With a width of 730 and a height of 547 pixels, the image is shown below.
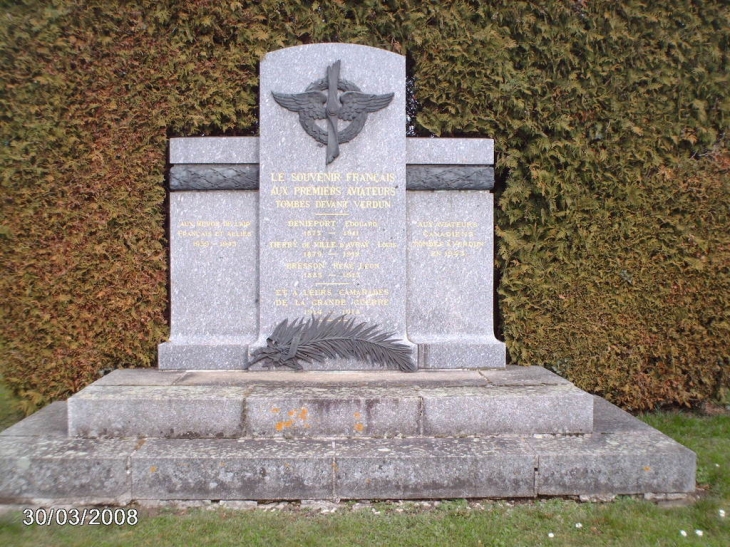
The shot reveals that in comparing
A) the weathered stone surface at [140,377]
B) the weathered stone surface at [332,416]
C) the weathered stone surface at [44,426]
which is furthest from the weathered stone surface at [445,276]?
the weathered stone surface at [44,426]

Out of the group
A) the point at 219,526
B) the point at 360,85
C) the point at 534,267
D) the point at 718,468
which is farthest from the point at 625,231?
the point at 219,526

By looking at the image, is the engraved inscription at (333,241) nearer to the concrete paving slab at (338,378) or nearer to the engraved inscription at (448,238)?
the engraved inscription at (448,238)

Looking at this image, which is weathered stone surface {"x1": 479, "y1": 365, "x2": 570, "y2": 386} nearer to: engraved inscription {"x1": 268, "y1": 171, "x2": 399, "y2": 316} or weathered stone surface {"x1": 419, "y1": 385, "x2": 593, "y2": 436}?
weathered stone surface {"x1": 419, "y1": 385, "x2": 593, "y2": 436}

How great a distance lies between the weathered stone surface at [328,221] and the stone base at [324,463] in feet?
3.26

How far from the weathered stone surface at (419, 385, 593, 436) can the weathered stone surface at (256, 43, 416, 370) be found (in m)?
1.00

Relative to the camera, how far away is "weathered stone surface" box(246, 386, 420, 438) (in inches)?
133

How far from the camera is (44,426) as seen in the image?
3.62 m

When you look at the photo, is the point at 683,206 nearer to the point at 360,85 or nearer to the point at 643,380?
the point at 643,380

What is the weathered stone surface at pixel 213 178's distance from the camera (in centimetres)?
439

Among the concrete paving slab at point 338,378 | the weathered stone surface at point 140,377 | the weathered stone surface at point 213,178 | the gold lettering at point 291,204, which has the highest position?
the weathered stone surface at point 213,178

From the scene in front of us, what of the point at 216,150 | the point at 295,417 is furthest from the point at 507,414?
the point at 216,150

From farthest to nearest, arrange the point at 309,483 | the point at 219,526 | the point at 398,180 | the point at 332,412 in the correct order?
the point at 398,180, the point at 332,412, the point at 309,483, the point at 219,526

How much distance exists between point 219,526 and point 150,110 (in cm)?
356

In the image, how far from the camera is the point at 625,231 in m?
4.52
